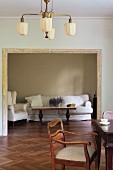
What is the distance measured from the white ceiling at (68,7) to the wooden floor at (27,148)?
9.49 ft

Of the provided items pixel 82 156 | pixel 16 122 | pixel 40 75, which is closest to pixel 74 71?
pixel 40 75

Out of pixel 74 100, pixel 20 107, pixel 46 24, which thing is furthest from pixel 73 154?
pixel 74 100

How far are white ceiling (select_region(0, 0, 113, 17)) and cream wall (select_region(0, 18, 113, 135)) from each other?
30cm

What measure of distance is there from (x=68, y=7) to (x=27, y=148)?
304cm

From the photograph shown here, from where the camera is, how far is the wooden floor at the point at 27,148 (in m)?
4.25

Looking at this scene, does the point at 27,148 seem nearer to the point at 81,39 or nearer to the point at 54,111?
the point at 81,39

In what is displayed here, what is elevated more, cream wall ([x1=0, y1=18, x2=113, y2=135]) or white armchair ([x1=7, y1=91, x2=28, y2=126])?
cream wall ([x1=0, y1=18, x2=113, y2=135])

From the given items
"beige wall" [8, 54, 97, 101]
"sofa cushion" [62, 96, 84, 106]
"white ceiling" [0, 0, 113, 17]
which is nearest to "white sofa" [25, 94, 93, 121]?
"sofa cushion" [62, 96, 84, 106]

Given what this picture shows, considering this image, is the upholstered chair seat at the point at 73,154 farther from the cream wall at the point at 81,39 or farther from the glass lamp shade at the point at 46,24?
the cream wall at the point at 81,39

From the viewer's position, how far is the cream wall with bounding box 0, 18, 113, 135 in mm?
6633

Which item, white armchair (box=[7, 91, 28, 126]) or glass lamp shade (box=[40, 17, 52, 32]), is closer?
glass lamp shade (box=[40, 17, 52, 32])

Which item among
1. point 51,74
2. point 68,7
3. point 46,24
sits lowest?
point 51,74

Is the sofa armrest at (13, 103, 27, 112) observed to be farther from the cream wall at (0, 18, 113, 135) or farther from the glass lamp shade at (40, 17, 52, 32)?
the glass lamp shade at (40, 17, 52, 32)

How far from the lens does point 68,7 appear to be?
5.74m
